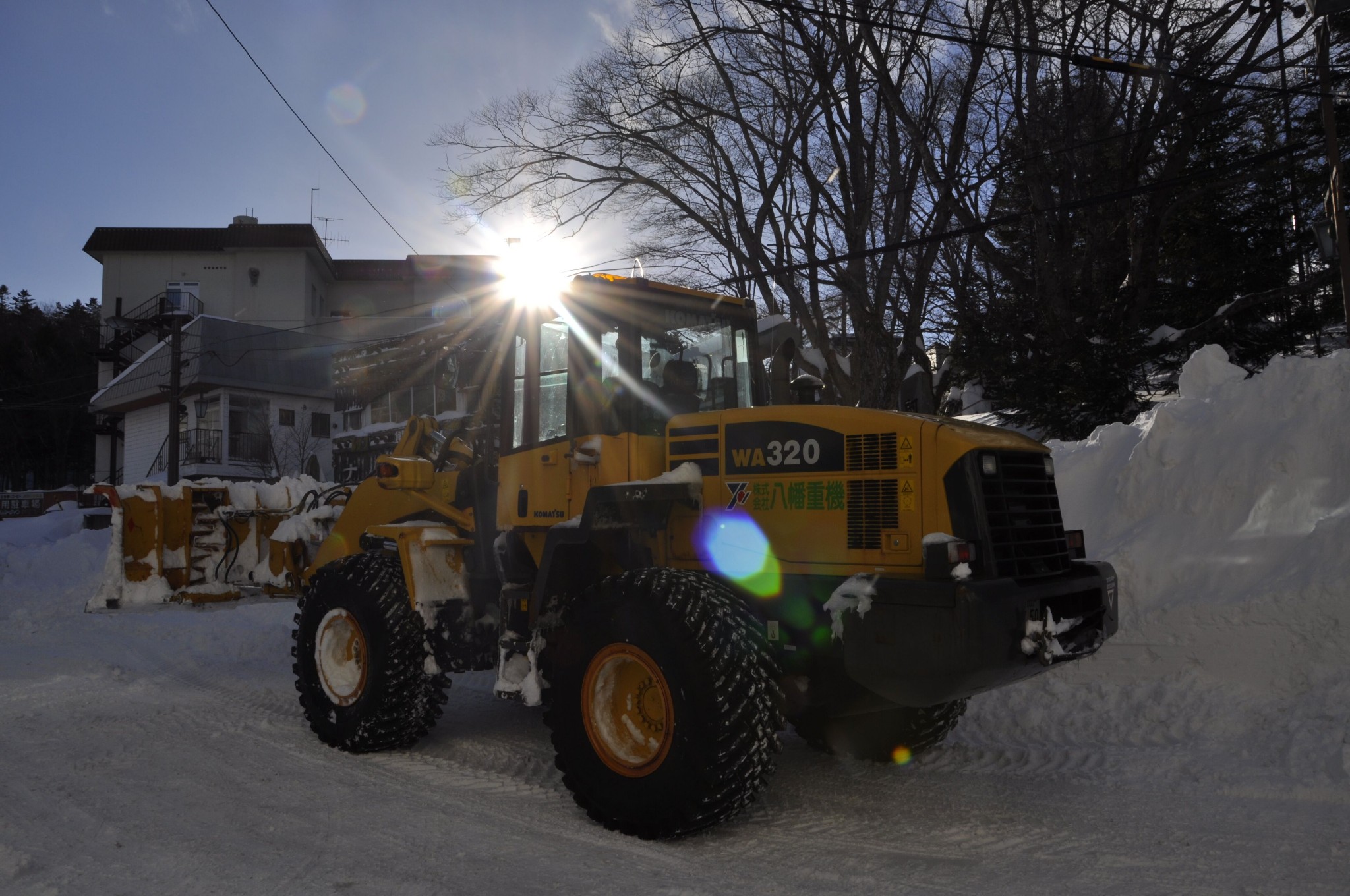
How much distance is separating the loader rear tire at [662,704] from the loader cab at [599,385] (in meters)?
0.81

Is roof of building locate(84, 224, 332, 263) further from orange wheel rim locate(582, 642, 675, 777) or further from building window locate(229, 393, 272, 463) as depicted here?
orange wheel rim locate(582, 642, 675, 777)

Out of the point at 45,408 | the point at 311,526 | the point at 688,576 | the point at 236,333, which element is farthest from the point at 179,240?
the point at 688,576

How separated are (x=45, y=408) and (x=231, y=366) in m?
24.3

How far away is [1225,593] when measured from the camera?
681 cm

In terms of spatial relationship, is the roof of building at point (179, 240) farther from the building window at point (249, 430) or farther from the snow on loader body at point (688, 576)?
the snow on loader body at point (688, 576)

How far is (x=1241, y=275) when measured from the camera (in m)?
19.9

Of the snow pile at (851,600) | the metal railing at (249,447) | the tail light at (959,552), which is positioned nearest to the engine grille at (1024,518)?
the tail light at (959,552)

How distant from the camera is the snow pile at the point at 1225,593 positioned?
5520mm

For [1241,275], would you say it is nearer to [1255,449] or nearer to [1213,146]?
[1213,146]

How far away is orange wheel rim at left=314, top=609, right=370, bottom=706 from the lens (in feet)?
20.5

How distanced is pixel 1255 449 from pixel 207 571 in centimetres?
1124

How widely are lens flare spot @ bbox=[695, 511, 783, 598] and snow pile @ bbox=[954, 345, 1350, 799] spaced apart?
7.54 ft

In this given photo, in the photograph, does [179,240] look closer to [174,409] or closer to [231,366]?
[231,366]

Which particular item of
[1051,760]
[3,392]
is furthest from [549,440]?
[3,392]
